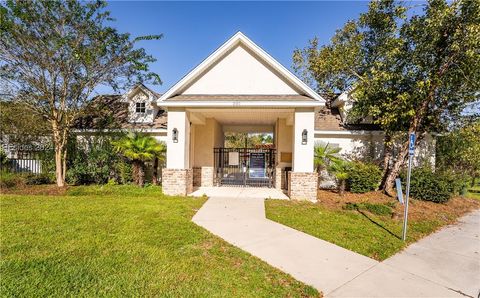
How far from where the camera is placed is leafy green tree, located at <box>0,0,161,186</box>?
10.2 m

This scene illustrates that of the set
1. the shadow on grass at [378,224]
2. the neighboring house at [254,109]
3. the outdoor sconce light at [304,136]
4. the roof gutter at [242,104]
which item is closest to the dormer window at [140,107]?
the neighboring house at [254,109]

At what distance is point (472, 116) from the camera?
1138cm

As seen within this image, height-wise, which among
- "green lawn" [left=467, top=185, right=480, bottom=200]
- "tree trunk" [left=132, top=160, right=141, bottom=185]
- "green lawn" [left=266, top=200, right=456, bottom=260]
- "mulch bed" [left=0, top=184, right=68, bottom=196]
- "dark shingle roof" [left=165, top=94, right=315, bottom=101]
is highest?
"dark shingle roof" [left=165, top=94, right=315, bottom=101]

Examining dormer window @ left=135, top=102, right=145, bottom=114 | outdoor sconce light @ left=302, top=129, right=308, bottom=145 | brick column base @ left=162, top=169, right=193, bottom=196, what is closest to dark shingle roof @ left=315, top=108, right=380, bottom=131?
outdoor sconce light @ left=302, top=129, right=308, bottom=145

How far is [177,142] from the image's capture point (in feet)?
34.7

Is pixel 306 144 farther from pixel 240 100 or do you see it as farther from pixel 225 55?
pixel 225 55

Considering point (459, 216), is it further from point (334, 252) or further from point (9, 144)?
point (9, 144)

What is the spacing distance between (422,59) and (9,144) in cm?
2194

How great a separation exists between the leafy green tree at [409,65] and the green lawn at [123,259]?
988 centimetres

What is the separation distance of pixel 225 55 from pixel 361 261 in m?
9.78

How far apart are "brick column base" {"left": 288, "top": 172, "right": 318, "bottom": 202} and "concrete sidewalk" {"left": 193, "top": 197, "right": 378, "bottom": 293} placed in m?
2.84

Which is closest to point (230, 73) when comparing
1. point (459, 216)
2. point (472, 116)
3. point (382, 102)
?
point (382, 102)

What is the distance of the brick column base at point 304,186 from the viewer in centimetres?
1009

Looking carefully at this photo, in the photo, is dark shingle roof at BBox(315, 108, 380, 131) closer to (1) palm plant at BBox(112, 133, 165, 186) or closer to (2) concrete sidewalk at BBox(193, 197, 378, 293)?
(2) concrete sidewalk at BBox(193, 197, 378, 293)
